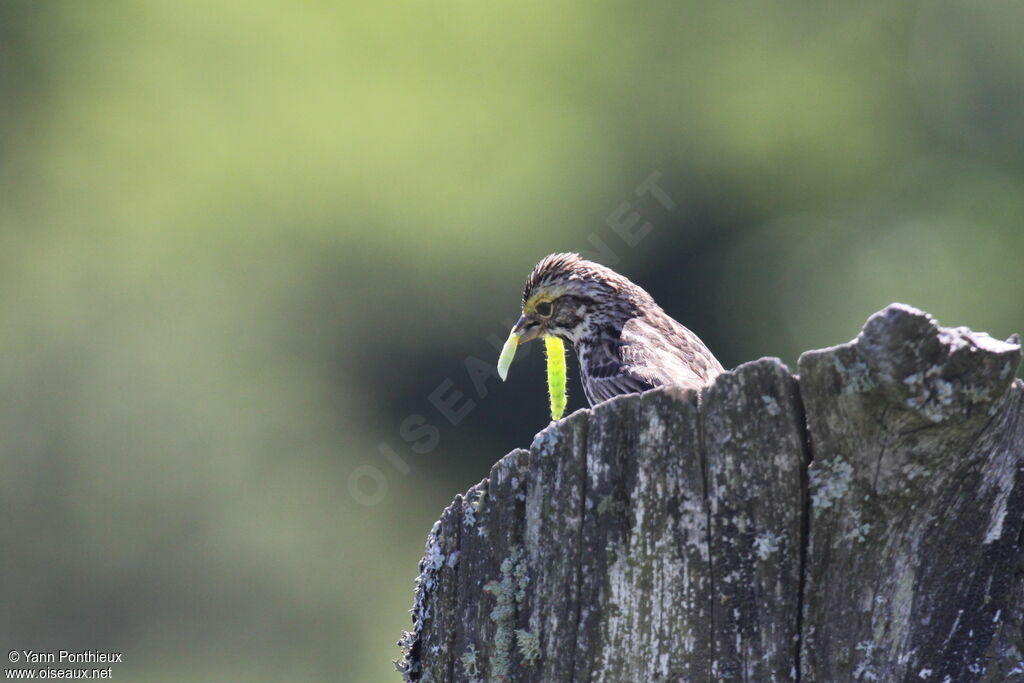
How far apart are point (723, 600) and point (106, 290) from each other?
19.2 meters

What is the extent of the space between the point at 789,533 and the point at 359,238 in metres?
19.1

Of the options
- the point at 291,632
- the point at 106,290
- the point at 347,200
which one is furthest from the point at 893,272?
the point at 106,290

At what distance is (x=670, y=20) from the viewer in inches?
1180

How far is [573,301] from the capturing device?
877 cm

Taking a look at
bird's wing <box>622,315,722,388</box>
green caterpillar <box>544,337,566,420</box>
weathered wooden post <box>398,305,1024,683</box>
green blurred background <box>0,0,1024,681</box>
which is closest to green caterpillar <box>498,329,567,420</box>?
green caterpillar <box>544,337,566,420</box>

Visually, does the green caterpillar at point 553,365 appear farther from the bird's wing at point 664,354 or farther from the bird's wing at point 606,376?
the bird's wing at point 664,354

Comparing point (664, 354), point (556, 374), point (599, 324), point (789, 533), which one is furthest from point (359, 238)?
point (789, 533)

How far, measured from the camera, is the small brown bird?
8.18m

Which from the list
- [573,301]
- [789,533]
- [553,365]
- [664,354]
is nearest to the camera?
[789,533]

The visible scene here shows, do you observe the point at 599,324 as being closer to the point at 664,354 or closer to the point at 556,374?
the point at 556,374

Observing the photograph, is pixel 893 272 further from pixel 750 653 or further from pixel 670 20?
pixel 750 653

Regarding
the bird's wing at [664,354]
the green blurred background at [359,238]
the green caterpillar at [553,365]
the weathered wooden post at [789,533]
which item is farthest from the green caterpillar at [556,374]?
the green blurred background at [359,238]

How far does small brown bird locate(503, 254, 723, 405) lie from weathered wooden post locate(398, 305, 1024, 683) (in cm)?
376

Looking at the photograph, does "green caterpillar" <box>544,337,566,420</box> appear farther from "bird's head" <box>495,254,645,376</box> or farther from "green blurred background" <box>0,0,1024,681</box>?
→ "green blurred background" <box>0,0,1024,681</box>
